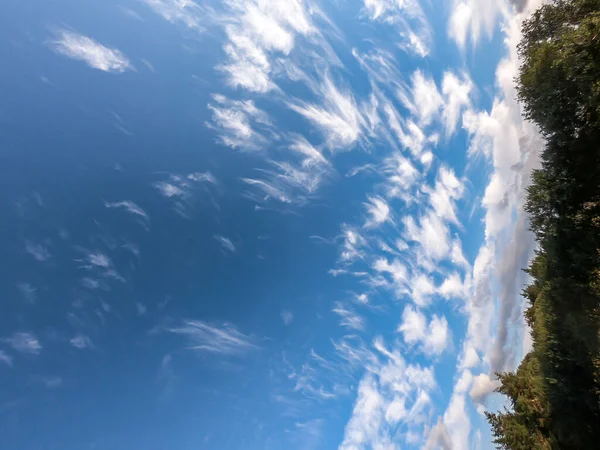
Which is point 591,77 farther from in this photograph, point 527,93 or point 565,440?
point 565,440

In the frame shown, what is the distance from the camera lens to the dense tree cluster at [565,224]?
28.8m

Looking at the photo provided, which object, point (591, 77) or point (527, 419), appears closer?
point (591, 77)

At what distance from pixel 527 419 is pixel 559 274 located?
891 inches

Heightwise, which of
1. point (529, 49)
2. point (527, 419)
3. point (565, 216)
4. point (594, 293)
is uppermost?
point (529, 49)

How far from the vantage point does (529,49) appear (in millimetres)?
36125

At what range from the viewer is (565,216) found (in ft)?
113

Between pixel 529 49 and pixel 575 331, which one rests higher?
pixel 529 49

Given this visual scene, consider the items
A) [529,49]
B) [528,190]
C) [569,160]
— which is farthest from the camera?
[528,190]

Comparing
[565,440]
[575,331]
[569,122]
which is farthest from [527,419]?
[569,122]

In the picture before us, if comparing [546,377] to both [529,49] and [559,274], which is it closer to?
[559,274]

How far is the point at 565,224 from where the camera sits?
114 ft

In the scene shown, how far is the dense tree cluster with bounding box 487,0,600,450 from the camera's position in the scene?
28.8 meters

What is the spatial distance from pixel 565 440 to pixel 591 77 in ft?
138

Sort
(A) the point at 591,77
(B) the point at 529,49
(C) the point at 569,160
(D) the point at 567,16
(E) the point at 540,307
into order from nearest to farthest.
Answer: (A) the point at 591,77
(D) the point at 567,16
(C) the point at 569,160
(B) the point at 529,49
(E) the point at 540,307
